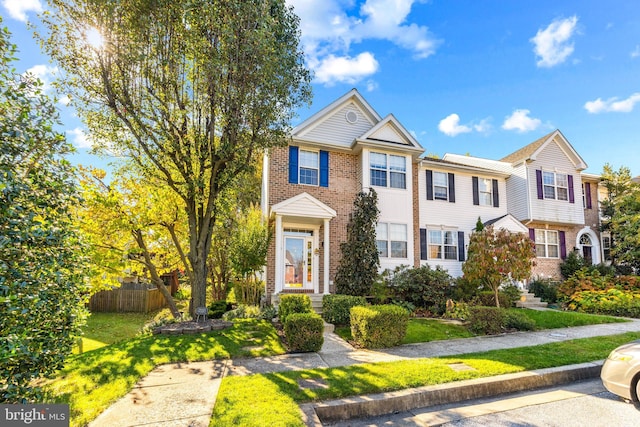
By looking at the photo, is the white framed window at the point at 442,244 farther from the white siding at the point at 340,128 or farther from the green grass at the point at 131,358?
the green grass at the point at 131,358

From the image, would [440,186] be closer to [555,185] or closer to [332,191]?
[332,191]

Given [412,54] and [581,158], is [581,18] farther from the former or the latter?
[581,158]

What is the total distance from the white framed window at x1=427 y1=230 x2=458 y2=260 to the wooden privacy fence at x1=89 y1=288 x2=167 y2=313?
16.2 m

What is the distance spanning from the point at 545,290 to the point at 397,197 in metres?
8.48

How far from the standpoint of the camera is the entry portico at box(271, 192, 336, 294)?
12.7 m

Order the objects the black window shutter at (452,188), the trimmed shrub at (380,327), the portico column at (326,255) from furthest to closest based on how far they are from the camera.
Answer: the black window shutter at (452,188), the portico column at (326,255), the trimmed shrub at (380,327)

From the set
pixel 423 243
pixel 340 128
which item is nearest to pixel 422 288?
pixel 423 243

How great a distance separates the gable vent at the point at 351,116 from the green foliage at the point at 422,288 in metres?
7.11

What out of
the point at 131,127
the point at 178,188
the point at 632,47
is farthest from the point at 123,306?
the point at 632,47

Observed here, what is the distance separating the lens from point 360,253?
12469 millimetres

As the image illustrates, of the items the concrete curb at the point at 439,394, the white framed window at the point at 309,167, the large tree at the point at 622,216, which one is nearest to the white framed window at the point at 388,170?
the white framed window at the point at 309,167

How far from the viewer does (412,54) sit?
520 inches

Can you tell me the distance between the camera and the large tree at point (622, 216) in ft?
56.6

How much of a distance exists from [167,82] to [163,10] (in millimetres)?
1872
